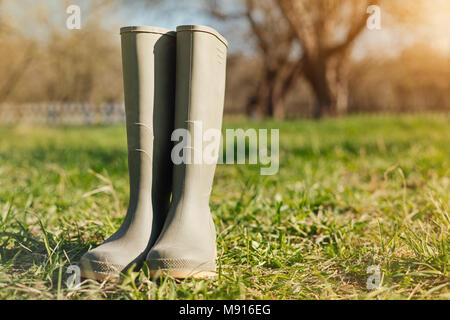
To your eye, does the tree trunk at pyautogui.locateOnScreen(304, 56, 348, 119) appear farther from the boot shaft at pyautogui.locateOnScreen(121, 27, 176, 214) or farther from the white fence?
the white fence

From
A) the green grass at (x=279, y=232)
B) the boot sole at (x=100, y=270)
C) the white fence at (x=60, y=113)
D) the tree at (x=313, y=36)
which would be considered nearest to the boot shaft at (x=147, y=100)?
the boot sole at (x=100, y=270)

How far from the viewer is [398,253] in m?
1.45

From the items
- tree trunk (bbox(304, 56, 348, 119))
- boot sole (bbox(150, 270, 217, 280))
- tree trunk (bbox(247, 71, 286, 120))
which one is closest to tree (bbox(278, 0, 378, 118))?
tree trunk (bbox(304, 56, 348, 119))

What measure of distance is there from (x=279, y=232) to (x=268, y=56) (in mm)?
12936

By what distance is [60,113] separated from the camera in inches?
742

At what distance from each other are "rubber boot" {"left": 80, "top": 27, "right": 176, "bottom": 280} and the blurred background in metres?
1.69

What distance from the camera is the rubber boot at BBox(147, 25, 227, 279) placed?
4.17ft

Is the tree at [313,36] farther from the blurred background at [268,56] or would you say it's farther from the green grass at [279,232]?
the green grass at [279,232]

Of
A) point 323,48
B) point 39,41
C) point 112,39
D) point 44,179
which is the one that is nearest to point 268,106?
point 323,48

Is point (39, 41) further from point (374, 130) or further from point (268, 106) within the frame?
point (374, 130)

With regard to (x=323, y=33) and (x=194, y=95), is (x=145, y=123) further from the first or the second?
(x=323, y=33)

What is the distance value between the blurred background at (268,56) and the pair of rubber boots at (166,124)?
163cm
